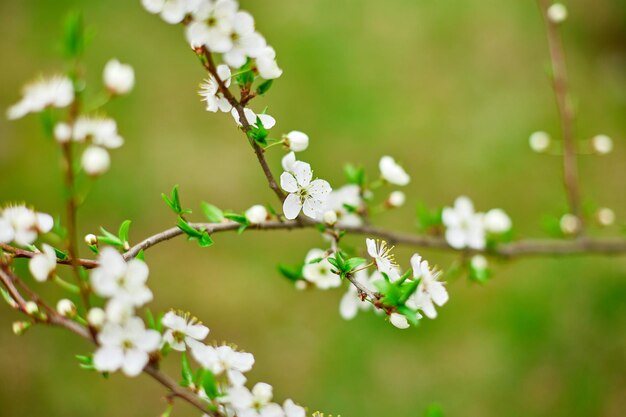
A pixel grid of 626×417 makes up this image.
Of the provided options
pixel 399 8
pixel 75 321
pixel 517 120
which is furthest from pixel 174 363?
pixel 399 8

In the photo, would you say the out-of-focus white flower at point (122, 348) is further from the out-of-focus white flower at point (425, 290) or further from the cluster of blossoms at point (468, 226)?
the cluster of blossoms at point (468, 226)

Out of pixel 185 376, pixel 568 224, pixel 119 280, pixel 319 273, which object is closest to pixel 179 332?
pixel 185 376

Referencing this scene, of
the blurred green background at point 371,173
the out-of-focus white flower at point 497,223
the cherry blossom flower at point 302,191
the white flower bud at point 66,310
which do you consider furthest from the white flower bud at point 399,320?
the blurred green background at point 371,173

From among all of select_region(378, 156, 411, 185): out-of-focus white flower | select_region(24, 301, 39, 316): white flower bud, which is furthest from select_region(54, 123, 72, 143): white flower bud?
select_region(378, 156, 411, 185): out-of-focus white flower

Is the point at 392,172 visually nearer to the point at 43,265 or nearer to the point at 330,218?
the point at 330,218

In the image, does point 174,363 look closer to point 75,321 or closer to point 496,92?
point 75,321

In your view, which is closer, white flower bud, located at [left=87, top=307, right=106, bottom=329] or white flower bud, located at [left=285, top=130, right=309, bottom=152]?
white flower bud, located at [left=87, top=307, right=106, bottom=329]

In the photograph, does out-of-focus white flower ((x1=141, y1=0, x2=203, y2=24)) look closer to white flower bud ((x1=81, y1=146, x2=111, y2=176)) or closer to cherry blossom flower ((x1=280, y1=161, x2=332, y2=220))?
white flower bud ((x1=81, y1=146, x2=111, y2=176))
